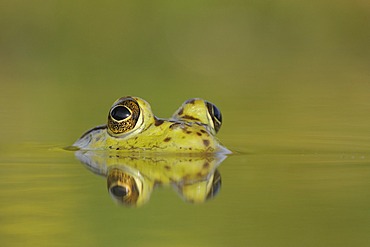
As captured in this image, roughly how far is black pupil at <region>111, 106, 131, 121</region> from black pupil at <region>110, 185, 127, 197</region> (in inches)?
55.3

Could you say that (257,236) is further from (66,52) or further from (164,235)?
(66,52)

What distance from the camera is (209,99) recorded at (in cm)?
1507

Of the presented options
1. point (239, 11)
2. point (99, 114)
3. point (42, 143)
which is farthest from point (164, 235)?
point (239, 11)

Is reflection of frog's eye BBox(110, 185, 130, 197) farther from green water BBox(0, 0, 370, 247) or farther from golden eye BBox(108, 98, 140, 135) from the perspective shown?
golden eye BBox(108, 98, 140, 135)

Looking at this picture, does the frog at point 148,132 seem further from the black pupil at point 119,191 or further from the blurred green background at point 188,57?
the blurred green background at point 188,57

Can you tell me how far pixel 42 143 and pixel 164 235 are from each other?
428 centimetres

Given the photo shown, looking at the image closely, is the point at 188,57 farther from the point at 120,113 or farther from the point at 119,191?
the point at 119,191

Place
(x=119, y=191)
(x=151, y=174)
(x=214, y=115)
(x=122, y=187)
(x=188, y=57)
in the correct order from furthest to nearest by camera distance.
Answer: (x=188, y=57), (x=214, y=115), (x=151, y=174), (x=122, y=187), (x=119, y=191)

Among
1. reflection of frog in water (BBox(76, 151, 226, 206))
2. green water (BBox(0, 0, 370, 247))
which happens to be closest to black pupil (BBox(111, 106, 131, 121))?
reflection of frog in water (BBox(76, 151, 226, 206))

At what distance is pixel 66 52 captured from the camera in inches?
931

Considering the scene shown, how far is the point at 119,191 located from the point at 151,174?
2.16ft

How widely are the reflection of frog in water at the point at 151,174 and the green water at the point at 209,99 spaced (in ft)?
0.31

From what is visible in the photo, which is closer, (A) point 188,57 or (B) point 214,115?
(B) point 214,115

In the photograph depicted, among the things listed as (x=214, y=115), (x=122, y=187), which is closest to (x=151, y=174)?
(x=122, y=187)
